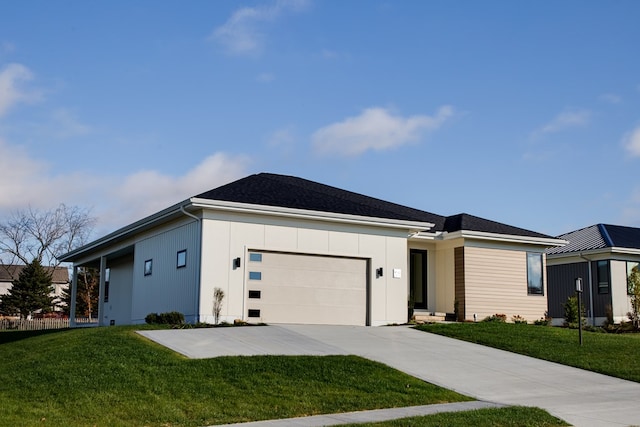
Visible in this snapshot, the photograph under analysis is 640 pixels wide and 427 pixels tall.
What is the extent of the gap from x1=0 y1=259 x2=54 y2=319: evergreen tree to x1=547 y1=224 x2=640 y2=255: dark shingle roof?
129ft

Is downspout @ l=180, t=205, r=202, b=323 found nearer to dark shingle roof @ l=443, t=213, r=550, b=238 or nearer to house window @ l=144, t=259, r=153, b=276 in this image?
house window @ l=144, t=259, r=153, b=276

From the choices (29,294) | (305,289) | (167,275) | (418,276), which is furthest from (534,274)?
(29,294)

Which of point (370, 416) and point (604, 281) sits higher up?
point (604, 281)

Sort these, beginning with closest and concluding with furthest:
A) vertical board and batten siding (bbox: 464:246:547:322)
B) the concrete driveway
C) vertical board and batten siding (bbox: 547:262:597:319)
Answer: the concrete driveway
vertical board and batten siding (bbox: 464:246:547:322)
vertical board and batten siding (bbox: 547:262:597:319)

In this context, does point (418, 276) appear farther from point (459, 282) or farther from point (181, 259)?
point (181, 259)

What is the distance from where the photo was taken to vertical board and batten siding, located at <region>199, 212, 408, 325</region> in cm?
1977

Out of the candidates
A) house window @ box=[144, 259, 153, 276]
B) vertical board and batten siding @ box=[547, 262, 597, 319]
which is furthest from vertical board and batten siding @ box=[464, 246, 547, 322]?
house window @ box=[144, 259, 153, 276]

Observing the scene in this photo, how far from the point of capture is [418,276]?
2558 cm

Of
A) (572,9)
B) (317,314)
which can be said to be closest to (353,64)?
(572,9)

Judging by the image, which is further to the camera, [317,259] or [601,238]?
[601,238]

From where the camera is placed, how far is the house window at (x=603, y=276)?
28.4 metres

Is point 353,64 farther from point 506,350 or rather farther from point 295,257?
point 506,350

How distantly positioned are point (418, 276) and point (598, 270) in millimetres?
8422

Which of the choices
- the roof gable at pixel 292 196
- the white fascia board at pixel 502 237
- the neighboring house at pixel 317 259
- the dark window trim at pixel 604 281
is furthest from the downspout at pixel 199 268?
the dark window trim at pixel 604 281
